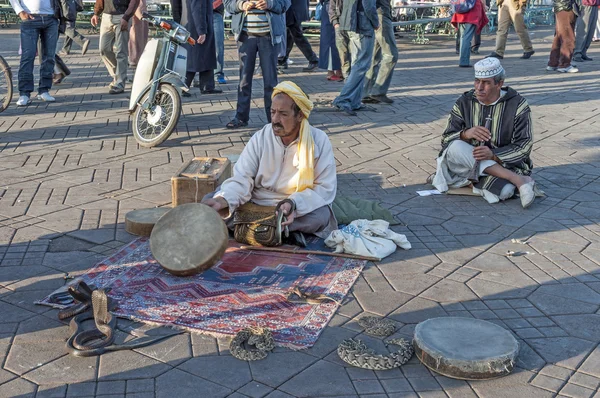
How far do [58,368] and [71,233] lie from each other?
5.95 ft

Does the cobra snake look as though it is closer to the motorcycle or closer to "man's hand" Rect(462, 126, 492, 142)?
"man's hand" Rect(462, 126, 492, 142)

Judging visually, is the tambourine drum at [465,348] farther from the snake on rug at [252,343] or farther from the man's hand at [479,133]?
the man's hand at [479,133]

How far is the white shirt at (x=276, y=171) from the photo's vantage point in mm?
4922

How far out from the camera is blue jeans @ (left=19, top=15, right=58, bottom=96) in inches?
350

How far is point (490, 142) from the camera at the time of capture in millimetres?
5945

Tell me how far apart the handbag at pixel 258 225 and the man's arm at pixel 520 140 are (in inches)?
78.7

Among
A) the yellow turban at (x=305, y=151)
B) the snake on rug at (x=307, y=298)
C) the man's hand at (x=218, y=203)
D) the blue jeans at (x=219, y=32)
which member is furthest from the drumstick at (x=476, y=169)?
the blue jeans at (x=219, y=32)

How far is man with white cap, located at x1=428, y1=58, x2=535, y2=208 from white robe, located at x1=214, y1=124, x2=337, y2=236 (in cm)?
138

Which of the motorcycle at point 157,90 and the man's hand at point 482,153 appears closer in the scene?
the man's hand at point 482,153

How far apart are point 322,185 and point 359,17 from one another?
4.04 m

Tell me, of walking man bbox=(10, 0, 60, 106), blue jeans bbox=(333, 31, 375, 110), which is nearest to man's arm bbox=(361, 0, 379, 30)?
blue jeans bbox=(333, 31, 375, 110)

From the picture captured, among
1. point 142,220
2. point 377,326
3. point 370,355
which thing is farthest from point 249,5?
point 370,355

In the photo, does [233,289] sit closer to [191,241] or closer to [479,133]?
[191,241]

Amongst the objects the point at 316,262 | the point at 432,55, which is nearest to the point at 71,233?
the point at 316,262
